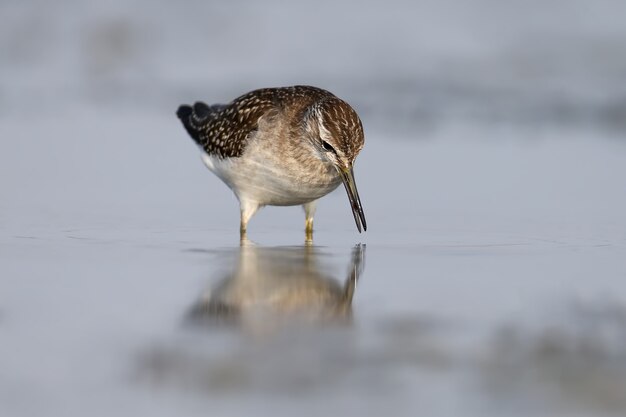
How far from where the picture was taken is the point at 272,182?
939cm

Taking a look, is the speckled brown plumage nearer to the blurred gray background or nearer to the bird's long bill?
the bird's long bill

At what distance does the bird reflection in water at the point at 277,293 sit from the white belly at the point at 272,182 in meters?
1.10

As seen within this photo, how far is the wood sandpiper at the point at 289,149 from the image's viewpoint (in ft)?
29.5

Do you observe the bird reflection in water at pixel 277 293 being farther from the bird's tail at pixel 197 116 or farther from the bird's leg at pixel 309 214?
the bird's tail at pixel 197 116

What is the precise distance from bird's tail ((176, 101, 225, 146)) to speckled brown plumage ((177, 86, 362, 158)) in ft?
0.71

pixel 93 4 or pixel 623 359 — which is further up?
pixel 93 4

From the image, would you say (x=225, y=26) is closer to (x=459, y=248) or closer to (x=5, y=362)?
(x=459, y=248)

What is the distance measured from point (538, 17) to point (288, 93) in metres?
9.48

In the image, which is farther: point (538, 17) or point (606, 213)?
point (538, 17)

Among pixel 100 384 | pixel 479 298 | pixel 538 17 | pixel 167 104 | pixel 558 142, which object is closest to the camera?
pixel 100 384

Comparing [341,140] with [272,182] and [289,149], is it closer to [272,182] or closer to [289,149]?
[289,149]

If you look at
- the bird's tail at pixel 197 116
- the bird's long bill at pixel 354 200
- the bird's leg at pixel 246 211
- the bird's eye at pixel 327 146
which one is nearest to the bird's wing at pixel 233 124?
the bird's tail at pixel 197 116

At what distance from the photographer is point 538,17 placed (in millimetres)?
18484

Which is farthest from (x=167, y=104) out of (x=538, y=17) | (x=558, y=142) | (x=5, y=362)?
(x=5, y=362)
